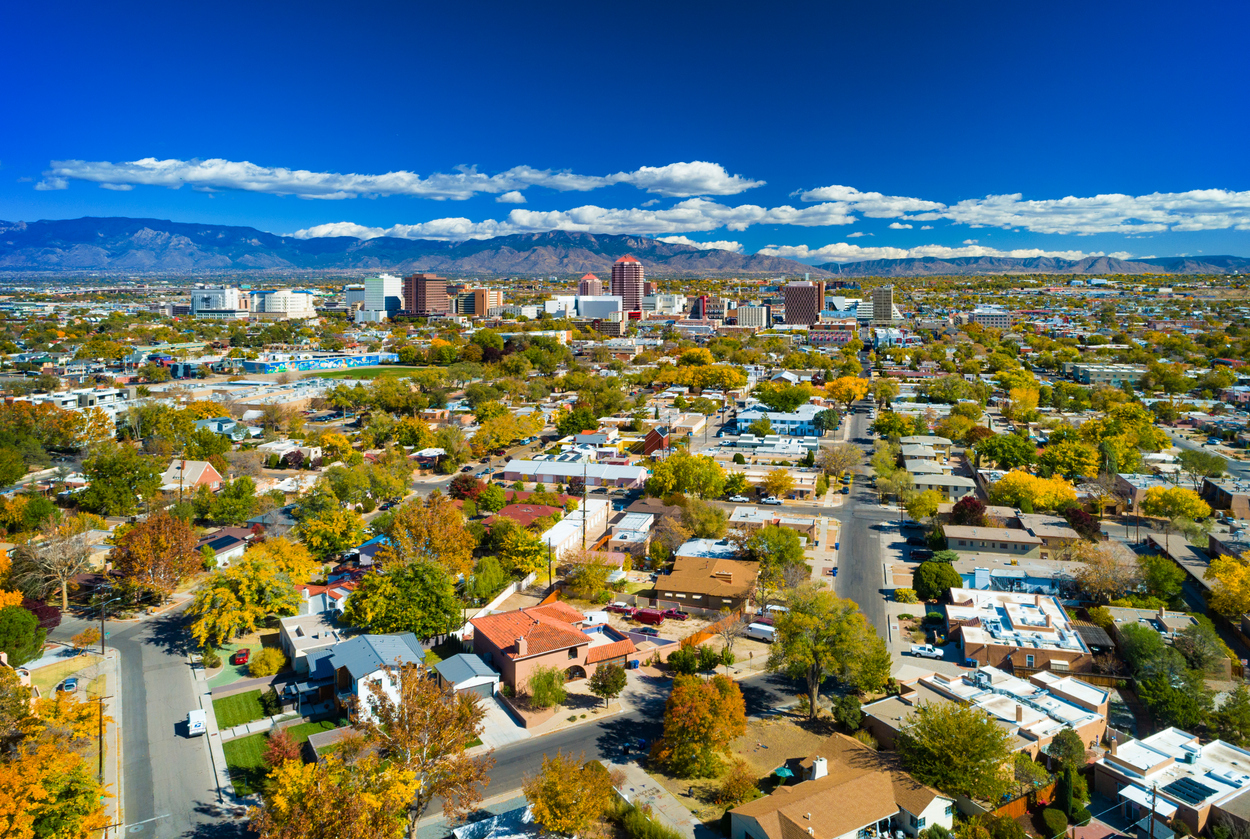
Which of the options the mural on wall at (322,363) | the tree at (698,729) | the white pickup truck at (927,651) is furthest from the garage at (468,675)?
the mural on wall at (322,363)

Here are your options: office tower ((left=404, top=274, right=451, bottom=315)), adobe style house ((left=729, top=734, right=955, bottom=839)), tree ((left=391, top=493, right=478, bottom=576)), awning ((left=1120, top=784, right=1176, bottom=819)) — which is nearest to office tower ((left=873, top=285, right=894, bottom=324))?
office tower ((left=404, top=274, right=451, bottom=315))

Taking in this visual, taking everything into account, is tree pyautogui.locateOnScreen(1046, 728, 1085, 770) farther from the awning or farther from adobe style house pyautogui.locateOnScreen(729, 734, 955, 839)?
adobe style house pyautogui.locateOnScreen(729, 734, 955, 839)

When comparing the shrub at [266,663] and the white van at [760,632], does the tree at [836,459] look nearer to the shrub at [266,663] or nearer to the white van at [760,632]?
the white van at [760,632]

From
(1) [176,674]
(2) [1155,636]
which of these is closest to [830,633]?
(2) [1155,636]

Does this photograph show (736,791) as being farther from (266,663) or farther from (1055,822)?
(266,663)

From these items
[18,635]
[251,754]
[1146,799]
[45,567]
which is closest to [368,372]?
[45,567]

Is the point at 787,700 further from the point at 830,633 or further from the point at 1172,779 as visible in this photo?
the point at 1172,779
